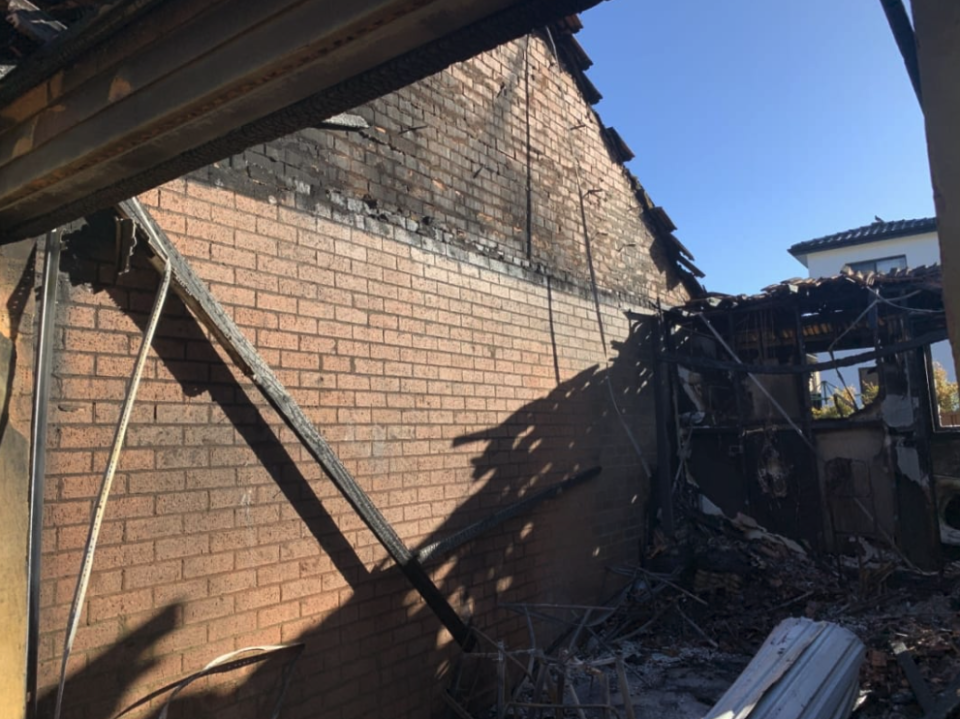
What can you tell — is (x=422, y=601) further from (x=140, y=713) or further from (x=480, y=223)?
(x=480, y=223)

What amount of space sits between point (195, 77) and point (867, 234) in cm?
2571

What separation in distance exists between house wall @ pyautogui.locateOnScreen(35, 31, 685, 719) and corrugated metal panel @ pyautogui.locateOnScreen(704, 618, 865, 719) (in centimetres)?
208

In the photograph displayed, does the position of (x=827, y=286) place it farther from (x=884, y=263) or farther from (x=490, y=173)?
(x=884, y=263)

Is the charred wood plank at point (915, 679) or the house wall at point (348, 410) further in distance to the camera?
the charred wood plank at point (915, 679)

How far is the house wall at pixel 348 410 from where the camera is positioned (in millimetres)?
3484

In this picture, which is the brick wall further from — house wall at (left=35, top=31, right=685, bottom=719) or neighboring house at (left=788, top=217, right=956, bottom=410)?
neighboring house at (left=788, top=217, right=956, bottom=410)

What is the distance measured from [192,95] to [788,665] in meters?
4.91

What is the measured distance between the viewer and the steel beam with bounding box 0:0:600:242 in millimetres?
1769

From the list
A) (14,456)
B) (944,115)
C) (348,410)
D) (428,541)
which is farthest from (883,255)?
(14,456)

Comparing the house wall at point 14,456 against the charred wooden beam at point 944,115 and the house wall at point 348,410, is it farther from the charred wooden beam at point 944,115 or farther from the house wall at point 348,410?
the charred wooden beam at point 944,115

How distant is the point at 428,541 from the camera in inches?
206

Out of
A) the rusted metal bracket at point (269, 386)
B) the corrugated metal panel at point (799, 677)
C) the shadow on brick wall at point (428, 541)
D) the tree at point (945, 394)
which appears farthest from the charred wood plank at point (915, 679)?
the tree at point (945, 394)

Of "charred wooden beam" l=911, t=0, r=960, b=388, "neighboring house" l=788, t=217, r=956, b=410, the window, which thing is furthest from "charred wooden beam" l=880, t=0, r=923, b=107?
the window

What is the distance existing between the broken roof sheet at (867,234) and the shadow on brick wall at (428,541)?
18741 millimetres
